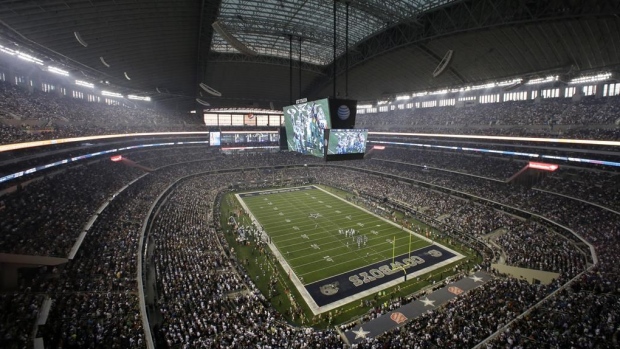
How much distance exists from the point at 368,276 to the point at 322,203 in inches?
867

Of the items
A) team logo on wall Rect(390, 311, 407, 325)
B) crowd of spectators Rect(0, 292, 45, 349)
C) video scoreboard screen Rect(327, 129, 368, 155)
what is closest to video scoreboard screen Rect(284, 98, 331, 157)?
video scoreboard screen Rect(327, 129, 368, 155)

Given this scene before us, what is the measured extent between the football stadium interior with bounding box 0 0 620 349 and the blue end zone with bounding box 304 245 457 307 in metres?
0.17

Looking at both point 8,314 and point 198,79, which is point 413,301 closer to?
point 8,314

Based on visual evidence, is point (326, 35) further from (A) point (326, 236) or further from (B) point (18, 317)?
(B) point (18, 317)

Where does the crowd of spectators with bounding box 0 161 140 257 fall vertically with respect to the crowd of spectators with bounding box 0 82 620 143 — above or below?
below

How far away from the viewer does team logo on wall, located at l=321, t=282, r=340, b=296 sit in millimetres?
21609

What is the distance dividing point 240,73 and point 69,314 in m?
41.1

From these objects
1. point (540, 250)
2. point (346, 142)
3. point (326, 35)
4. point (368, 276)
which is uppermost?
point (326, 35)

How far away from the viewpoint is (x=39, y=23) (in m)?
21.2

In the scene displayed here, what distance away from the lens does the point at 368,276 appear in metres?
23.7

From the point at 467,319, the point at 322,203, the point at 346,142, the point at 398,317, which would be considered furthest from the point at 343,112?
the point at 322,203

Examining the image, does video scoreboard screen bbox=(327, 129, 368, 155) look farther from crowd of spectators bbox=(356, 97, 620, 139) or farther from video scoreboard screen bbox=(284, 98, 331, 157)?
crowd of spectators bbox=(356, 97, 620, 139)

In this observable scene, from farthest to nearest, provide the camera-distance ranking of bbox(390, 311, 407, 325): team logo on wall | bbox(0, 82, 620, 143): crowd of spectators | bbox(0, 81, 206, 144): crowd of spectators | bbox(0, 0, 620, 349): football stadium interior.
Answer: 1. bbox(0, 82, 620, 143): crowd of spectators
2. bbox(0, 81, 206, 144): crowd of spectators
3. bbox(390, 311, 407, 325): team logo on wall
4. bbox(0, 0, 620, 349): football stadium interior

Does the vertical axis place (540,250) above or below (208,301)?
above
